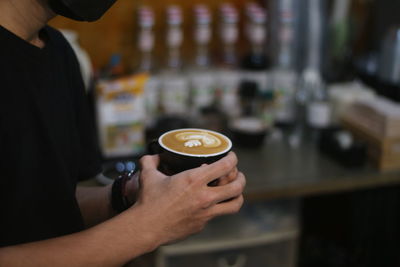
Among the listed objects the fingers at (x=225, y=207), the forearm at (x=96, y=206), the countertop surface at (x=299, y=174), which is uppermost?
the fingers at (x=225, y=207)

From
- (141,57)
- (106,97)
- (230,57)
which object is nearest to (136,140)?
(106,97)

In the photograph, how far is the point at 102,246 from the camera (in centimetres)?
82

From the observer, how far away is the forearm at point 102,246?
31.9 inches

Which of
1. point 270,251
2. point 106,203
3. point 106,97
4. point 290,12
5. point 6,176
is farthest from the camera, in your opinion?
point 290,12

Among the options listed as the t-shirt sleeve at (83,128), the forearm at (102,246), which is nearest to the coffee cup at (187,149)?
the forearm at (102,246)

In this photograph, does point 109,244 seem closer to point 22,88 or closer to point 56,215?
point 56,215

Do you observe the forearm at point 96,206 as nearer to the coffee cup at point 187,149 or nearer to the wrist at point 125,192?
the wrist at point 125,192

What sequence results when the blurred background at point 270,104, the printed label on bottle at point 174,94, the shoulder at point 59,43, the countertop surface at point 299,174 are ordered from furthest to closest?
the printed label on bottle at point 174,94 < the blurred background at point 270,104 < the countertop surface at point 299,174 < the shoulder at point 59,43

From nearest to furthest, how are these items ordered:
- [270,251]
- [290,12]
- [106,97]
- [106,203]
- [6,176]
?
[6,176], [106,203], [106,97], [270,251], [290,12]

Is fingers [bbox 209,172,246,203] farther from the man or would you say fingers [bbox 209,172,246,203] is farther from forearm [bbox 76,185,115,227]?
forearm [bbox 76,185,115,227]

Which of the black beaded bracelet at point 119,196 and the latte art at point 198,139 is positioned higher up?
the latte art at point 198,139

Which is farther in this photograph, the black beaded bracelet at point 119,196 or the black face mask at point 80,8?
the black beaded bracelet at point 119,196

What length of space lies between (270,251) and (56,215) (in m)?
1.20

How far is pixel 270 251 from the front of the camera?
1896mm
